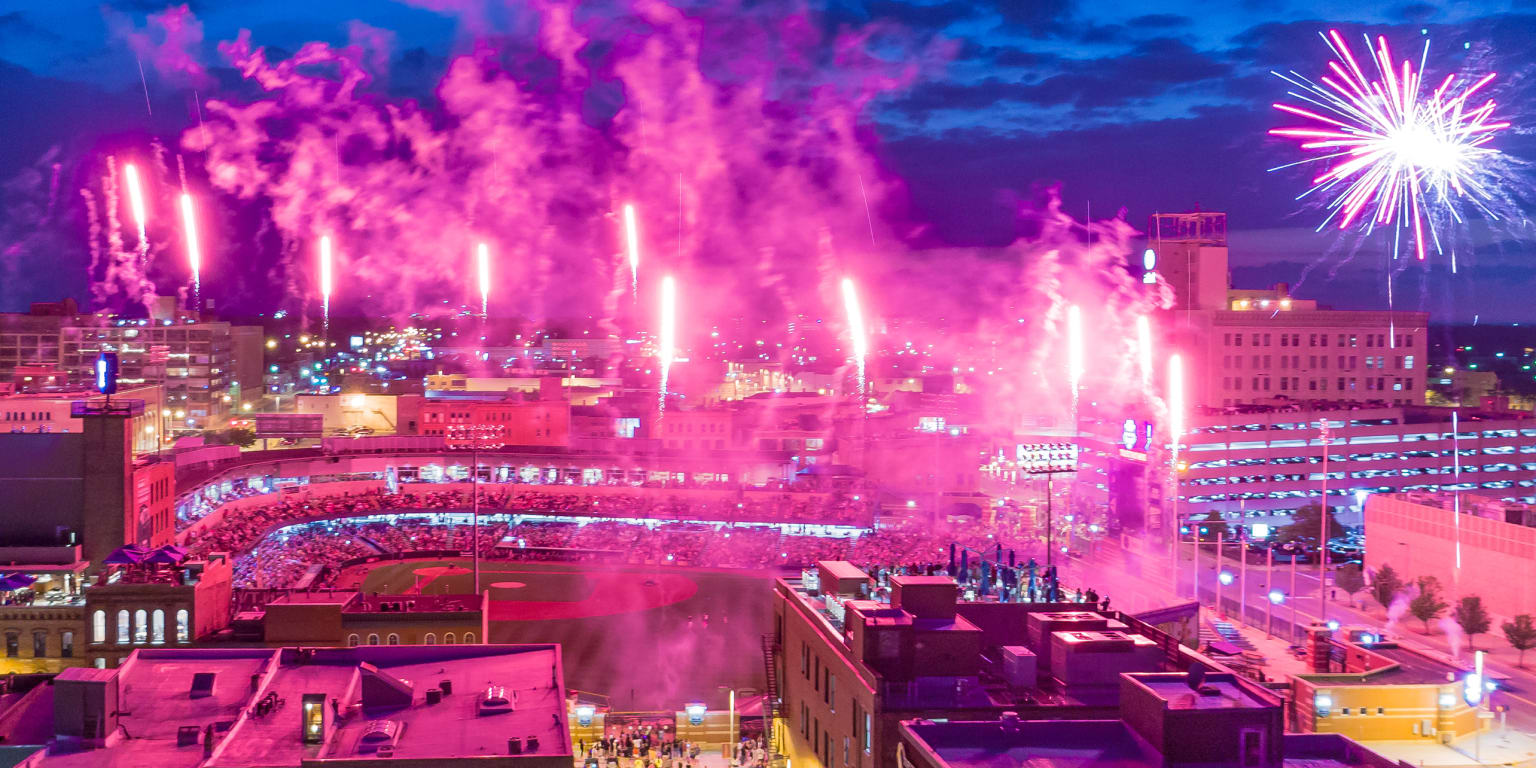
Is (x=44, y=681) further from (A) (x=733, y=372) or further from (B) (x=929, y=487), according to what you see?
(A) (x=733, y=372)

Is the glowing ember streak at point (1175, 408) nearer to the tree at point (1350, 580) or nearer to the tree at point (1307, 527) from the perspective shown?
the tree at point (1307, 527)

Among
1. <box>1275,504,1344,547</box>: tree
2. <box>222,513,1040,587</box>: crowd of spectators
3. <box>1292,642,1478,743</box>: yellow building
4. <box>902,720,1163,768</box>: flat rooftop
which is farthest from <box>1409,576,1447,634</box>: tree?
<box>902,720,1163,768</box>: flat rooftop

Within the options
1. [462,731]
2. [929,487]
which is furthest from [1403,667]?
[929,487]

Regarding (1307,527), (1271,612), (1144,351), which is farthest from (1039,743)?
(1144,351)

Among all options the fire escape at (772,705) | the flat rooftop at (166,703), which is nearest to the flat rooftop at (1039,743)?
the flat rooftop at (166,703)

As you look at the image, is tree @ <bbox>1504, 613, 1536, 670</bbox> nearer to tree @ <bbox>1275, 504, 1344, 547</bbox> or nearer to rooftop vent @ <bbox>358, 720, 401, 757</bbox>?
tree @ <bbox>1275, 504, 1344, 547</bbox>
